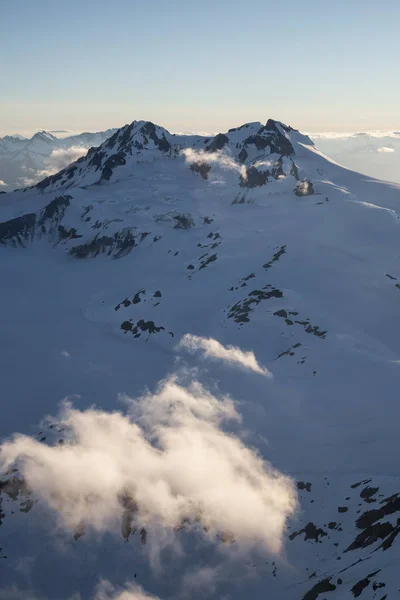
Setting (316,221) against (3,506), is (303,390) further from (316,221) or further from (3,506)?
(316,221)

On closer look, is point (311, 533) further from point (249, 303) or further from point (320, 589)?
point (249, 303)

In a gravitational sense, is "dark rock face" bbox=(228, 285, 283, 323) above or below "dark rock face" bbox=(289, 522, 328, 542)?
above

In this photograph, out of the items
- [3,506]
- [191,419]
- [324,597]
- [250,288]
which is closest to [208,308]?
[250,288]

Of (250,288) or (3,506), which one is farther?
(250,288)

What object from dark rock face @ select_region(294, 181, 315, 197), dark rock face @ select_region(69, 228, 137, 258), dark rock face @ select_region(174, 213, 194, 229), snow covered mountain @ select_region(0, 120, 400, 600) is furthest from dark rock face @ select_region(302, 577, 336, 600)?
dark rock face @ select_region(294, 181, 315, 197)

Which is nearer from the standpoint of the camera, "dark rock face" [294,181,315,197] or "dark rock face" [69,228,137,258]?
"dark rock face" [69,228,137,258]

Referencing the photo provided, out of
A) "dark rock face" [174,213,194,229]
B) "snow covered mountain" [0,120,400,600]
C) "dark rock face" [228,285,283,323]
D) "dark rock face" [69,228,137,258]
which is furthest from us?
"dark rock face" [174,213,194,229]

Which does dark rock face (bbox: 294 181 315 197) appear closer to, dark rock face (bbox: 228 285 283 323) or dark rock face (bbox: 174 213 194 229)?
dark rock face (bbox: 174 213 194 229)

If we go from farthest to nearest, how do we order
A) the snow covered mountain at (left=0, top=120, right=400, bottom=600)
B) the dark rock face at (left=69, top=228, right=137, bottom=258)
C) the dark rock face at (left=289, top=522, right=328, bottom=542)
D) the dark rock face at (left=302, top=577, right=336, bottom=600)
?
the dark rock face at (left=69, top=228, right=137, bottom=258) → the snow covered mountain at (left=0, top=120, right=400, bottom=600) → the dark rock face at (left=289, top=522, right=328, bottom=542) → the dark rock face at (left=302, top=577, right=336, bottom=600)
